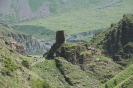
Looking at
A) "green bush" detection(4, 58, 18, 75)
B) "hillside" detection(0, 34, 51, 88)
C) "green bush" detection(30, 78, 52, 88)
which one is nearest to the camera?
"hillside" detection(0, 34, 51, 88)

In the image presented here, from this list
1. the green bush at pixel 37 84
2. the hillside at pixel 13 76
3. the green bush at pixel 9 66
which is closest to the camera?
the hillside at pixel 13 76

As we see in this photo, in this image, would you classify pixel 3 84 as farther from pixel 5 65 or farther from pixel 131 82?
pixel 131 82

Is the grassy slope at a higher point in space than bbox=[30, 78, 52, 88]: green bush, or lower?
higher

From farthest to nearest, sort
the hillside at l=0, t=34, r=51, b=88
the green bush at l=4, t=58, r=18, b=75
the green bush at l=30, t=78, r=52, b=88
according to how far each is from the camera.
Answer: the green bush at l=30, t=78, r=52, b=88, the green bush at l=4, t=58, r=18, b=75, the hillside at l=0, t=34, r=51, b=88

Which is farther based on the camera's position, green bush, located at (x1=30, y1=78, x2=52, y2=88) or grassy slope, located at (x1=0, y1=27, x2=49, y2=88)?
green bush, located at (x1=30, y1=78, x2=52, y2=88)

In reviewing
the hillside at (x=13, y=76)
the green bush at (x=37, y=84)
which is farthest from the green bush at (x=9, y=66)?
the green bush at (x=37, y=84)

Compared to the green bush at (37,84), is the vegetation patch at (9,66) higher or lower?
higher

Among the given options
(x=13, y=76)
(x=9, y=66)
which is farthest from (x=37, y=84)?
(x=9, y=66)

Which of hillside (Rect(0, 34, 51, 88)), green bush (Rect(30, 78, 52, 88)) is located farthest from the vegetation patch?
green bush (Rect(30, 78, 52, 88))

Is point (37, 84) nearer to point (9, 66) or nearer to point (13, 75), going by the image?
point (13, 75)

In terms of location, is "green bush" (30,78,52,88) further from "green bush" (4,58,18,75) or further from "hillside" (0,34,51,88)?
"green bush" (4,58,18,75)

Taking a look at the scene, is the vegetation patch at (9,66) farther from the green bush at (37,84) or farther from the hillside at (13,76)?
the green bush at (37,84)

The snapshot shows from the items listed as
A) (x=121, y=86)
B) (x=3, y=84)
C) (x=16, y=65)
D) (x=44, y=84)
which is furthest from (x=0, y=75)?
(x=121, y=86)

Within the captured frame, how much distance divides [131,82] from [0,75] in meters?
69.3
